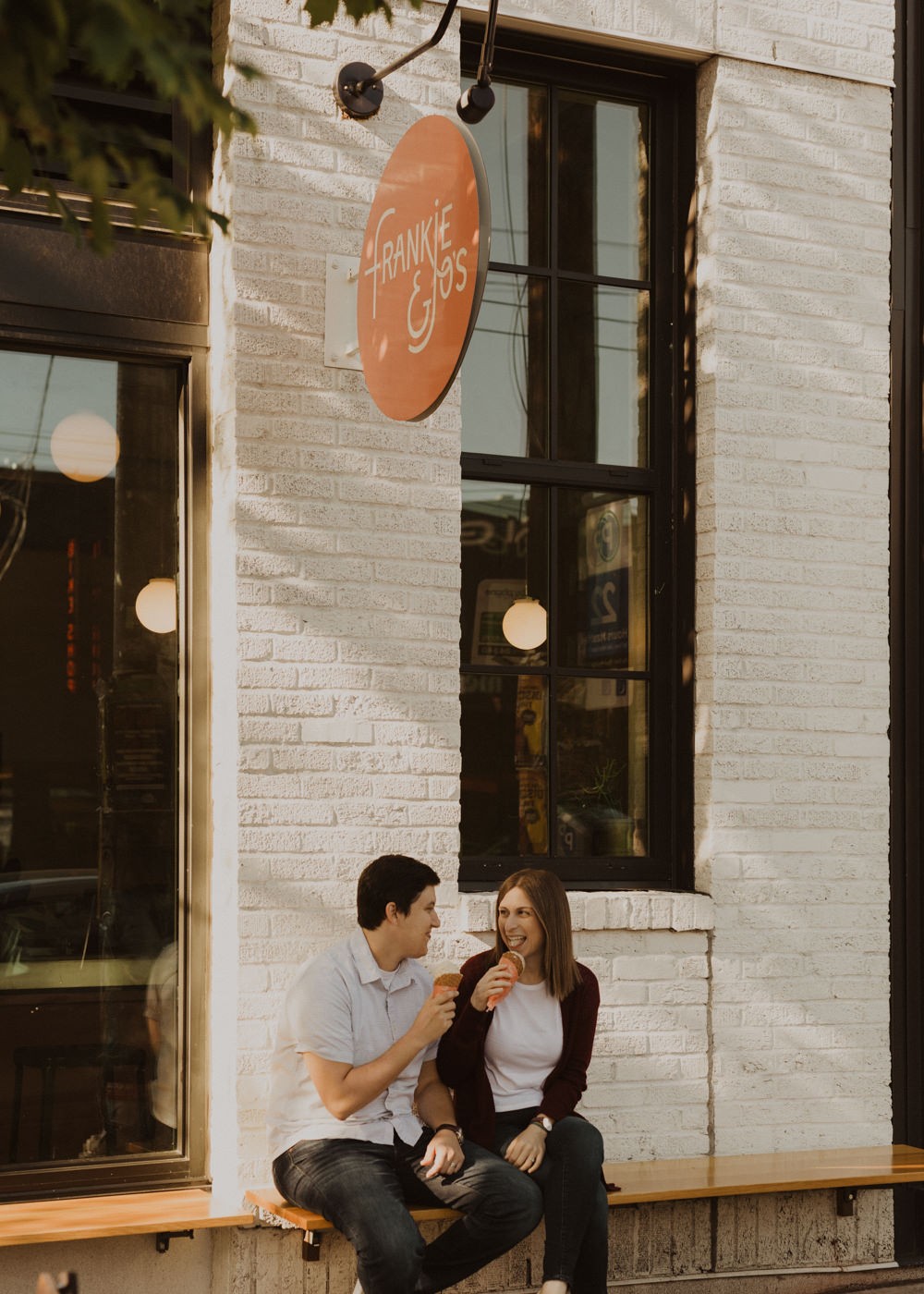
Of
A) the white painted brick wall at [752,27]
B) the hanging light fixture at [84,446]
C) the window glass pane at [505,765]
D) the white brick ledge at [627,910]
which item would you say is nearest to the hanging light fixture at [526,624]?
the window glass pane at [505,765]

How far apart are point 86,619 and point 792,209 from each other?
8.80 feet

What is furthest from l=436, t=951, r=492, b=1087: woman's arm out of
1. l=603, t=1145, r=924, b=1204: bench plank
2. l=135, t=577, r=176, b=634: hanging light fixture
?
l=135, t=577, r=176, b=634: hanging light fixture

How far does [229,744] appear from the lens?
14.5 ft

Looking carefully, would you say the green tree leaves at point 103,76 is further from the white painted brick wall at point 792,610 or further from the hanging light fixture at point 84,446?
the white painted brick wall at point 792,610

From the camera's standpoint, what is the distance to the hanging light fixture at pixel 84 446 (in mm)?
4516

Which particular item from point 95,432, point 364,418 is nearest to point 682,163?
point 364,418

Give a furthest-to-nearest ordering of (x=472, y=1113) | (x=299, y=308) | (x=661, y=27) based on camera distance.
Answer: (x=661, y=27) → (x=299, y=308) → (x=472, y=1113)

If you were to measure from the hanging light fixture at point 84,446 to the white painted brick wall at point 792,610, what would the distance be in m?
1.92

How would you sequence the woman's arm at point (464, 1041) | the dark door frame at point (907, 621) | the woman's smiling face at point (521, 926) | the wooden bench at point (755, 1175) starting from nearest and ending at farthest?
1. the woman's arm at point (464, 1041)
2. the woman's smiling face at point (521, 926)
3. the wooden bench at point (755, 1175)
4. the dark door frame at point (907, 621)

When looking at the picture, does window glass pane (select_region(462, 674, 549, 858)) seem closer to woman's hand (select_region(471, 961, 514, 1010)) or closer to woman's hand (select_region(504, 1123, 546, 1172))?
woman's hand (select_region(471, 961, 514, 1010))

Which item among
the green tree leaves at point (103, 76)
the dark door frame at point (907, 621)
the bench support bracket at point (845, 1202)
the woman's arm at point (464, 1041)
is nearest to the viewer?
the green tree leaves at point (103, 76)

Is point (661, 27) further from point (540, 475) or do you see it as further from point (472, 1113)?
point (472, 1113)

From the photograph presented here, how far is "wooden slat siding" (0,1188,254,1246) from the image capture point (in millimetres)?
3979

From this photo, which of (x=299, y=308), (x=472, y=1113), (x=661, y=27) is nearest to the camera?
(x=472, y=1113)
